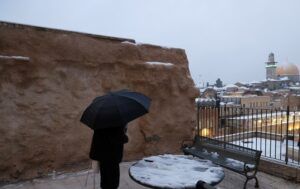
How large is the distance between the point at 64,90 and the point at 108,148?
200 centimetres

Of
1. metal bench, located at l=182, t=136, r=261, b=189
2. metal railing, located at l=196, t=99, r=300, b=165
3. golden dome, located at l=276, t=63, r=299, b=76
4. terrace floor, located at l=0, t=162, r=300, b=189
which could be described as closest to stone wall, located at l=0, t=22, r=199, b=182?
terrace floor, located at l=0, t=162, r=300, b=189

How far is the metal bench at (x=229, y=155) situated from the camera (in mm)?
4160

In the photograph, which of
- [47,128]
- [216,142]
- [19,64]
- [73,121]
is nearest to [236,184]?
[216,142]

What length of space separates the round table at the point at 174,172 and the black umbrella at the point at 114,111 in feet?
2.62

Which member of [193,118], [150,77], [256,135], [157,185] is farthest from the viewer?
[256,135]

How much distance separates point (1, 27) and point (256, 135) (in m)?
7.09

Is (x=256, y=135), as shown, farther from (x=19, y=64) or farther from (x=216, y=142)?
(x=19, y=64)

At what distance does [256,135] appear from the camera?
7.94 meters

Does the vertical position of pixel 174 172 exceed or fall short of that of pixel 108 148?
it falls short

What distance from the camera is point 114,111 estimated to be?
312 cm

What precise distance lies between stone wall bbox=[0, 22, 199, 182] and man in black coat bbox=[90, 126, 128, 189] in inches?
67.7

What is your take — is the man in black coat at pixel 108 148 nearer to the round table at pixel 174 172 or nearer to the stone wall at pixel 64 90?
the round table at pixel 174 172

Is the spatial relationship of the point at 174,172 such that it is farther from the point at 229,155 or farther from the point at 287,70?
the point at 287,70

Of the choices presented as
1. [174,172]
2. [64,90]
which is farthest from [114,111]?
[64,90]
